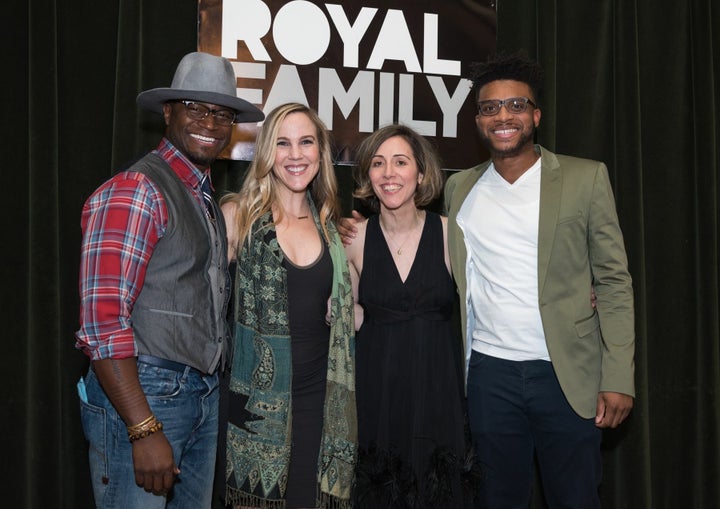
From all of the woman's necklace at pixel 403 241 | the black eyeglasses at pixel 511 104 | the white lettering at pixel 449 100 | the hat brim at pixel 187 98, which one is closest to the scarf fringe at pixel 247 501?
the woman's necklace at pixel 403 241

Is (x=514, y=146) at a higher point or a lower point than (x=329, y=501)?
higher

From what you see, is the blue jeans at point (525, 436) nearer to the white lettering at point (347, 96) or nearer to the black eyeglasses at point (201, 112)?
the black eyeglasses at point (201, 112)

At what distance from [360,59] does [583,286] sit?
1553mm

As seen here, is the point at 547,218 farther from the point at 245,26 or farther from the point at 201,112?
the point at 245,26

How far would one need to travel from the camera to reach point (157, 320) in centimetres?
166

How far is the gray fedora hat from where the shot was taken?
1.93 metres

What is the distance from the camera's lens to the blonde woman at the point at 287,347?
6.95 ft

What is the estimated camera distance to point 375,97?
3207 millimetres

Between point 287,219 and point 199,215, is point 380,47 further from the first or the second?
point 199,215

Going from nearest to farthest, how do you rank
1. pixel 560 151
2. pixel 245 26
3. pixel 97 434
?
pixel 97 434 → pixel 245 26 → pixel 560 151

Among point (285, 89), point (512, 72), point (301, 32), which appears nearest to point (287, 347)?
point (512, 72)

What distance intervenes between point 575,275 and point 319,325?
2.87 ft

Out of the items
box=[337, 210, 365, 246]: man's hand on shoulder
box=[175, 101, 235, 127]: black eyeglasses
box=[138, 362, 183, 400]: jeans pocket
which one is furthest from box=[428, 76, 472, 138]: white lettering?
box=[138, 362, 183, 400]: jeans pocket

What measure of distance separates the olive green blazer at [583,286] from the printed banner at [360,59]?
3.59ft
